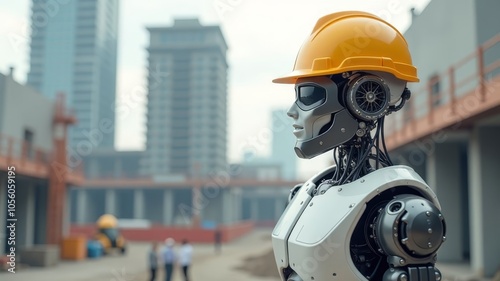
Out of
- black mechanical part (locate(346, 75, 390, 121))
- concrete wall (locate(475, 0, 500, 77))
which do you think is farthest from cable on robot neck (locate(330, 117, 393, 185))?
concrete wall (locate(475, 0, 500, 77))

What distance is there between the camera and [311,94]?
328 cm

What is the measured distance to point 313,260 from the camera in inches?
117

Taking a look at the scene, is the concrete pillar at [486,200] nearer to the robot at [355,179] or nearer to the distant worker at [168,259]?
the distant worker at [168,259]

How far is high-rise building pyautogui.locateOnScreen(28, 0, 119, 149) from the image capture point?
3812 inches

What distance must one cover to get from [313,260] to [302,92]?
1.05m

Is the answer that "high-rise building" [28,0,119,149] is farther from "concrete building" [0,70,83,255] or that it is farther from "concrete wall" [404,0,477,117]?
"concrete wall" [404,0,477,117]

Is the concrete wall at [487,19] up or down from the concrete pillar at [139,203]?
up

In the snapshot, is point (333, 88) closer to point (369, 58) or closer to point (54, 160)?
point (369, 58)

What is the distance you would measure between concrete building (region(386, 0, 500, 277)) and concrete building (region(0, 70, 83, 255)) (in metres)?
14.5

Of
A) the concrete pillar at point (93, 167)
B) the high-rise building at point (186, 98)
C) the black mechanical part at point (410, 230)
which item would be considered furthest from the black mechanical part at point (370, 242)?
the high-rise building at point (186, 98)

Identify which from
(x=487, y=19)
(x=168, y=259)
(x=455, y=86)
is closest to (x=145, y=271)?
(x=168, y=259)

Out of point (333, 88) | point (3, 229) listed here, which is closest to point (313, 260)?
point (333, 88)

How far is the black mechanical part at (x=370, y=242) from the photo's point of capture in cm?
300

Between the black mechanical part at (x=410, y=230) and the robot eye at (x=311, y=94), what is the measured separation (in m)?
0.79
